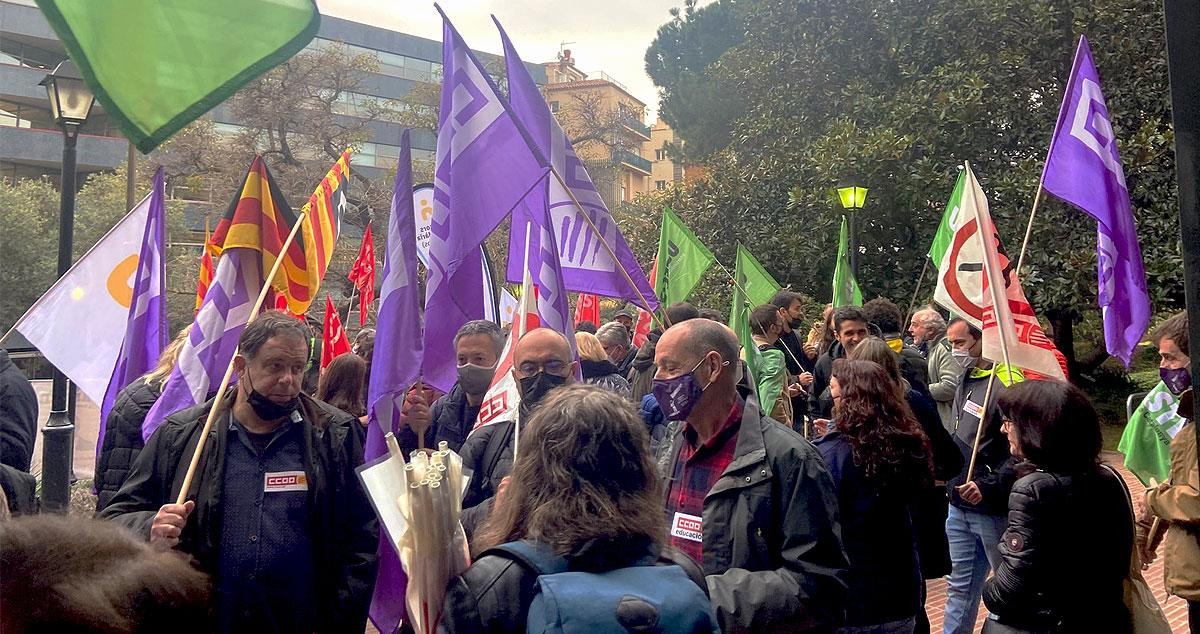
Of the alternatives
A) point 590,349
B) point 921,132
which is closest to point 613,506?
point 590,349

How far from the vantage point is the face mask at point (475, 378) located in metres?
4.54

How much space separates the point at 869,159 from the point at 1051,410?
14286 millimetres

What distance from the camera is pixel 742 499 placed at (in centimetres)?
273

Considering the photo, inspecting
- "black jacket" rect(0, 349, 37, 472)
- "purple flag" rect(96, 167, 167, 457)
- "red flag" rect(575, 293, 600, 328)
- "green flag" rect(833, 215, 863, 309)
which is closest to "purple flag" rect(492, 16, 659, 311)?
"purple flag" rect(96, 167, 167, 457)

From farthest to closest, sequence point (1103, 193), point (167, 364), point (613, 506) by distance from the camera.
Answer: point (1103, 193) → point (167, 364) → point (613, 506)

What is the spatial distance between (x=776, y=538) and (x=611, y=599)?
95 centimetres

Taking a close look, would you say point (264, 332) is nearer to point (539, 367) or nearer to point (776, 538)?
point (539, 367)

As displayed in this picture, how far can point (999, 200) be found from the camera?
53.0 feet

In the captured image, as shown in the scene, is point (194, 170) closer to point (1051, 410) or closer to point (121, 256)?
point (121, 256)

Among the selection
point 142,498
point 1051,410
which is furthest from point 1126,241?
point 142,498

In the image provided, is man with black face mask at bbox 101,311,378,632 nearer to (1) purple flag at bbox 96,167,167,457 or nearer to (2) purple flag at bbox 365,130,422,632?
(2) purple flag at bbox 365,130,422,632

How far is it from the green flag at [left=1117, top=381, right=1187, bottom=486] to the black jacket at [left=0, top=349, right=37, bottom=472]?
530 centimetres

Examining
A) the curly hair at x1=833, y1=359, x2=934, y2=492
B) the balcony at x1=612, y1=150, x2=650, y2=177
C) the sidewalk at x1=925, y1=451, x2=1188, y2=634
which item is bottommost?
the sidewalk at x1=925, y1=451, x2=1188, y2=634

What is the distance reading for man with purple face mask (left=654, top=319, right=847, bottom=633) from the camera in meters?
2.55
